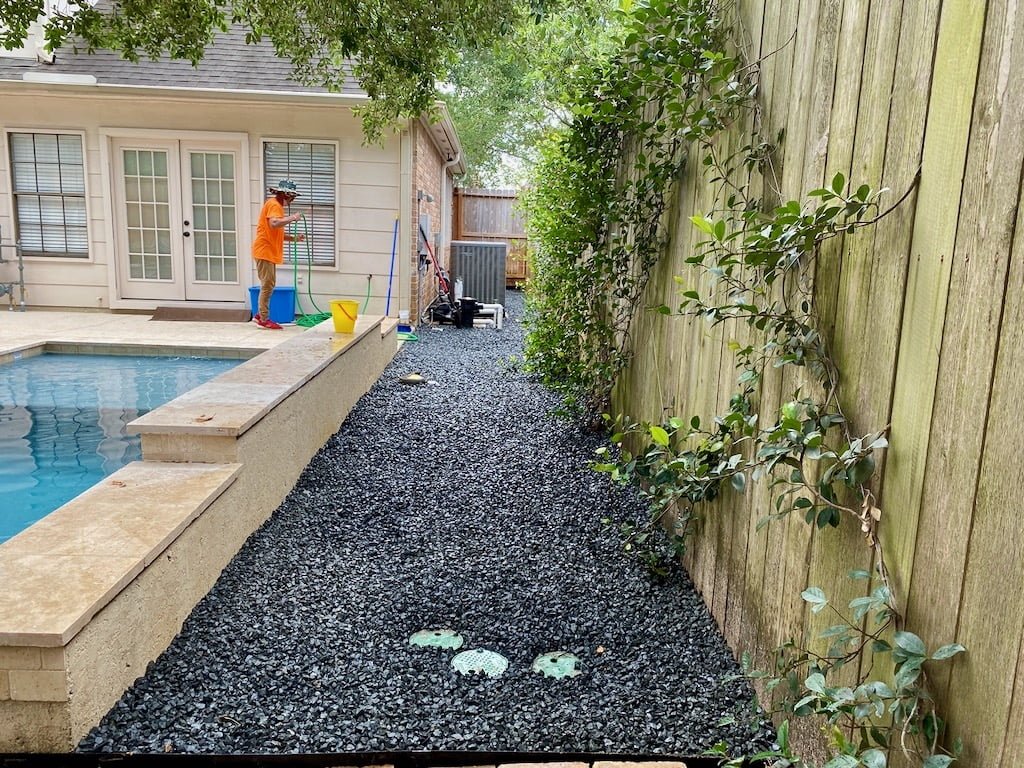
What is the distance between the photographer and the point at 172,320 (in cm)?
909

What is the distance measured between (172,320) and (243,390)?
6.19m

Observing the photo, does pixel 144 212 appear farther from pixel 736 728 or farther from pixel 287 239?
pixel 736 728

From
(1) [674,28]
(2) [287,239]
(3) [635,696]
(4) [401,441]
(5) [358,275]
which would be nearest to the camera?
(3) [635,696]

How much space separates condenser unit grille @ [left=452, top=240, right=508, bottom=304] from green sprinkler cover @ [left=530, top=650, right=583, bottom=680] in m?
11.1

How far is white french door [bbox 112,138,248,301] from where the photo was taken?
9.41 meters

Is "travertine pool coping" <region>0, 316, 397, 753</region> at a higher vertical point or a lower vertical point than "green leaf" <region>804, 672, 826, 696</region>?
lower

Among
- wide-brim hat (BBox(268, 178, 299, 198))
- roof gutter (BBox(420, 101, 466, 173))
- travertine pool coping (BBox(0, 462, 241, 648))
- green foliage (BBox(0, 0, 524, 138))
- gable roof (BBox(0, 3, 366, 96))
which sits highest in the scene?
gable roof (BBox(0, 3, 366, 96))

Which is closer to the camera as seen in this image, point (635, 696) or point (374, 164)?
point (635, 696)

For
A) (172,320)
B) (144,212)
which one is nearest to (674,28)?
(172,320)

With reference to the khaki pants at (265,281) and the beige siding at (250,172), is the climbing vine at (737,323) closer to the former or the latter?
the khaki pants at (265,281)

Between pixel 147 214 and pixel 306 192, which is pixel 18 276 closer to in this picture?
pixel 147 214

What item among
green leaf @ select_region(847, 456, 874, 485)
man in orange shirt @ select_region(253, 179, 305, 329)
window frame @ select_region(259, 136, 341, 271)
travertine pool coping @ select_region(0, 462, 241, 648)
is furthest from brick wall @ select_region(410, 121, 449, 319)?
green leaf @ select_region(847, 456, 874, 485)

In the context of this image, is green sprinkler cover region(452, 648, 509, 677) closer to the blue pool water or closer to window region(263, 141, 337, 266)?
the blue pool water

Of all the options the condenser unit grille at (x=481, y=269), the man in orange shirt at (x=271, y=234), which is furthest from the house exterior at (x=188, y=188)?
the condenser unit grille at (x=481, y=269)
